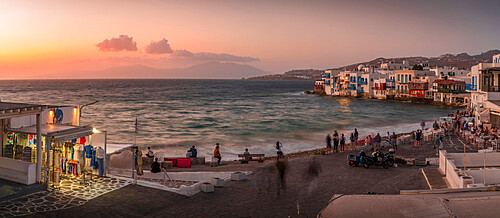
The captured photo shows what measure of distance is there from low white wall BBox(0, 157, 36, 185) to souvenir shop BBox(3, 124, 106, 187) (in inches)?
19.4

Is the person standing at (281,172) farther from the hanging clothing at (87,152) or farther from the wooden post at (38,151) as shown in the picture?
the wooden post at (38,151)

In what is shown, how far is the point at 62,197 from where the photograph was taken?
10.5m

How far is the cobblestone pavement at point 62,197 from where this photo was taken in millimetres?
9492

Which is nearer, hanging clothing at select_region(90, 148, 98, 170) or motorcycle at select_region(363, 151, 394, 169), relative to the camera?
hanging clothing at select_region(90, 148, 98, 170)

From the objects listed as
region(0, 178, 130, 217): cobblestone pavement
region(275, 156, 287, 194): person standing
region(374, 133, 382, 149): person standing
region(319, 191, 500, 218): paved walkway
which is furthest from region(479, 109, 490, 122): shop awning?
region(0, 178, 130, 217): cobblestone pavement

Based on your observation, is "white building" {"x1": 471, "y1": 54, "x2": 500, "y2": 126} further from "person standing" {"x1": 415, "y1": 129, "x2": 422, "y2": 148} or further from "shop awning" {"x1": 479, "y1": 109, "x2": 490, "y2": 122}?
"person standing" {"x1": 415, "y1": 129, "x2": 422, "y2": 148}

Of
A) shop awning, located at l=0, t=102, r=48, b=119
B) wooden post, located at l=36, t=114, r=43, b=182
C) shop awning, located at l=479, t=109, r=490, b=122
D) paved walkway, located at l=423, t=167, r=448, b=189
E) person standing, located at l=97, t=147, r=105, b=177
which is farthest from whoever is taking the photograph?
shop awning, located at l=479, t=109, r=490, b=122

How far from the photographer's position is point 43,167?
1145cm

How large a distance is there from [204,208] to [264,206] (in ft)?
5.68

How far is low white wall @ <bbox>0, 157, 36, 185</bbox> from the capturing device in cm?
1100

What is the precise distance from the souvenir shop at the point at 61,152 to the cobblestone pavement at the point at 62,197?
378mm

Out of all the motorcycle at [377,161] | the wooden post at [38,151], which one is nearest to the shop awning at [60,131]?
the wooden post at [38,151]

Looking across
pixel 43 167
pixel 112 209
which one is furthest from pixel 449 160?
pixel 43 167

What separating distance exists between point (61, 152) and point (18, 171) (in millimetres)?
1673
